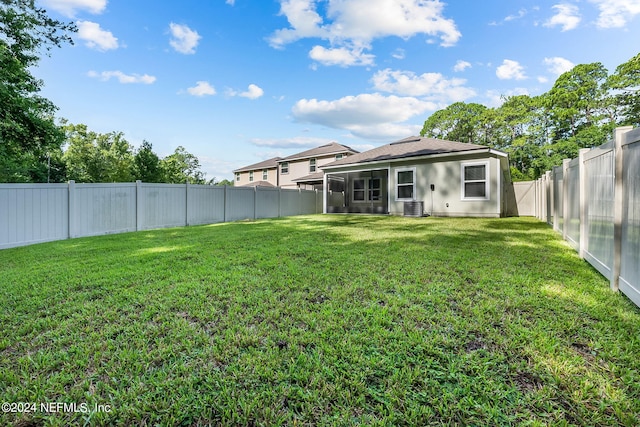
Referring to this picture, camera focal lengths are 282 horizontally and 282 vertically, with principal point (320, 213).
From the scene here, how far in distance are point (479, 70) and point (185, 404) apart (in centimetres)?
2038

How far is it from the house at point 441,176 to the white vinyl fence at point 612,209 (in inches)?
276

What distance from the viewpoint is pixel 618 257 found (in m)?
2.65

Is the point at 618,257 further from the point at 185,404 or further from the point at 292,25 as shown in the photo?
the point at 292,25

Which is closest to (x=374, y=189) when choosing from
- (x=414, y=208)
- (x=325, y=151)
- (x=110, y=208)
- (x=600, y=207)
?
(x=414, y=208)

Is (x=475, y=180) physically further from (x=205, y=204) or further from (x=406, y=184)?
(x=205, y=204)

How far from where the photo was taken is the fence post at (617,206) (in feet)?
8.46

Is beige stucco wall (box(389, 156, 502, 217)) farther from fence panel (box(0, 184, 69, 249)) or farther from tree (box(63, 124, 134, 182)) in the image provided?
tree (box(63, 124, 134, 182))

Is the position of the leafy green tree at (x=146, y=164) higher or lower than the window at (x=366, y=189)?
higher

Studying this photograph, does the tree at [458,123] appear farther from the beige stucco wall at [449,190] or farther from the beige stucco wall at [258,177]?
the beige stucco wall at [449,190]

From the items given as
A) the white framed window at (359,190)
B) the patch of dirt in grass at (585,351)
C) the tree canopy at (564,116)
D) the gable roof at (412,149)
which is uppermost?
the tree canopy at (564,116)

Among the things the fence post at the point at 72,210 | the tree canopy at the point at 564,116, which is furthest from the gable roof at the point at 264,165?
the tree canopy at the point at 564,116

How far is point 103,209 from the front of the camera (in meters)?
8.03

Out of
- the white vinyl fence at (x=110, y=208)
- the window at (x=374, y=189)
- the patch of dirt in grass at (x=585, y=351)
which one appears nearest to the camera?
the patch of dirt in grass at (x=585, y=351)

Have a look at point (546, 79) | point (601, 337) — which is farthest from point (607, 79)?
point (601, 337)
